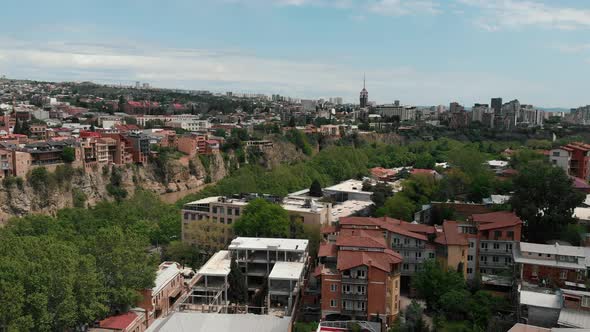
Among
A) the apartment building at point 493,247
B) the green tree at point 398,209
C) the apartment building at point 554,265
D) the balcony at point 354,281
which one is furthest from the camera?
the green tree at point 398,209

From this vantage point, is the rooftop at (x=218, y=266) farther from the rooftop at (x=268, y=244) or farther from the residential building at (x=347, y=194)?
the residential building at (x=347, y=194)

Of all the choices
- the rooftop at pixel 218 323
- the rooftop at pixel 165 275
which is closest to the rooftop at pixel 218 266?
the rooftop at pixel 165 275

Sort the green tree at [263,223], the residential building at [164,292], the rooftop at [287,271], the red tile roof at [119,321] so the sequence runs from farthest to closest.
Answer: the green tree at [263,223] → the rooftop at [287,271] → the residential building at [164,292] → the red tile roof at [119,321]

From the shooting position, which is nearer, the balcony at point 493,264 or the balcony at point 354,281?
the balcony at point 354,281

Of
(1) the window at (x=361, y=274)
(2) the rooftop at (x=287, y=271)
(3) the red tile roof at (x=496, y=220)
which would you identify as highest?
(3) the red tile roof at (x=496, y=220)

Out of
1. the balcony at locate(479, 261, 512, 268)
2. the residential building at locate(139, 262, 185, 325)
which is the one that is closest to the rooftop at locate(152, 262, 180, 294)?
the residential building at locate(139, 262, 185, 325)

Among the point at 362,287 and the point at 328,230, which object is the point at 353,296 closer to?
the point at 362,287

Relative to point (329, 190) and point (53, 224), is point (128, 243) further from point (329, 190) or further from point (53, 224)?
point (329, 190)

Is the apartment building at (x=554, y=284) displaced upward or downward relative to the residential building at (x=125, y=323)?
upward
